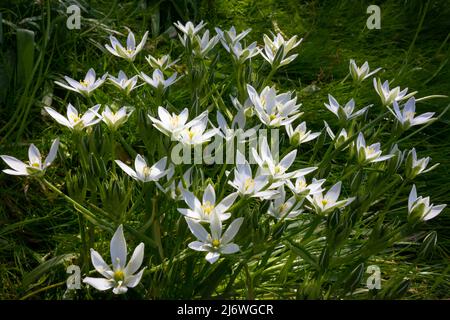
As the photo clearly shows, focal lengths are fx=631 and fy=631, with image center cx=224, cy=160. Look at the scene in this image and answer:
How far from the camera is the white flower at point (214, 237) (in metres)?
1.07

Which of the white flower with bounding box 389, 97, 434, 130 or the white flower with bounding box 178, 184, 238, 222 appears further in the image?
the white flower with bounding box 389, 97, 434, 130

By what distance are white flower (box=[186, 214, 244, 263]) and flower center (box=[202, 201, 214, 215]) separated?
26 mm

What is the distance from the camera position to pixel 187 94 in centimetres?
206

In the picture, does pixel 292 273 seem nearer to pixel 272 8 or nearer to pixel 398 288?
pixel 398 288

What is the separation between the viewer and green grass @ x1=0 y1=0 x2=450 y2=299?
139 centimetres

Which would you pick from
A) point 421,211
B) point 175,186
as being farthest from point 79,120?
point 421,211

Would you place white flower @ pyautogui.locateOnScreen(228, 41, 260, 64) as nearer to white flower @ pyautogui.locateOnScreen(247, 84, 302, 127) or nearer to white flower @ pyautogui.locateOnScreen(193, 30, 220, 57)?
white flower @ pyautogui.locateOnScreen(193, 30, 220, 57)

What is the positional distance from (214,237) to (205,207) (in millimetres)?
59

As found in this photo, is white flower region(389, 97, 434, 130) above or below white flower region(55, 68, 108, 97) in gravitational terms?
below

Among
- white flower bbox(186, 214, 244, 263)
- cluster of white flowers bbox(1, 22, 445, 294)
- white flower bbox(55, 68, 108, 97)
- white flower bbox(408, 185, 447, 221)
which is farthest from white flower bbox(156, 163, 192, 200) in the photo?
white flower bbox(408, 185, 447, 221)

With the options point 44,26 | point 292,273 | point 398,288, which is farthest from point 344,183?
point 44,26
